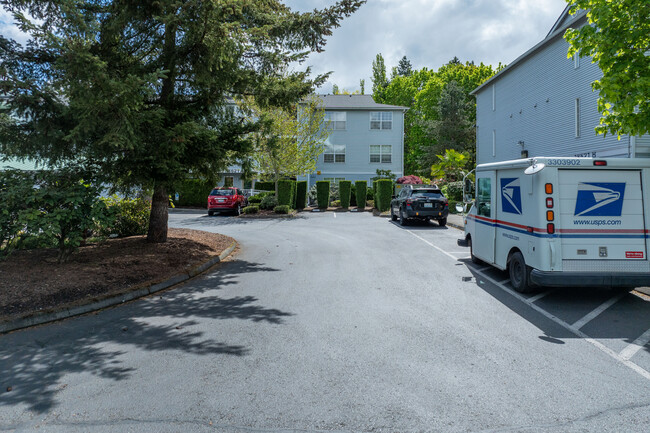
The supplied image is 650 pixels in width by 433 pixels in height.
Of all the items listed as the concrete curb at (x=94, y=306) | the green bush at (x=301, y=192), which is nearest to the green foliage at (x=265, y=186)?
the green bush at (x=301, y=192)

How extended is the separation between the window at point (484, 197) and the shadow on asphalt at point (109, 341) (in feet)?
16.4

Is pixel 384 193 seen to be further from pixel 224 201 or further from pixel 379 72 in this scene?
pixel 379 72

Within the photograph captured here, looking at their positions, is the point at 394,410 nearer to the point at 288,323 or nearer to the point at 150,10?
the point at 288,323

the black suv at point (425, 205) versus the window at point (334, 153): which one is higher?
the window at point (334, 153)

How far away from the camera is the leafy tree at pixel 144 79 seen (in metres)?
6.68

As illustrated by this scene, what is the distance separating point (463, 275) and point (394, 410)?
5.93m

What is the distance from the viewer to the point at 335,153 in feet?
123

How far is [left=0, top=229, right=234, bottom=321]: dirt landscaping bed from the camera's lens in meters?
6.25

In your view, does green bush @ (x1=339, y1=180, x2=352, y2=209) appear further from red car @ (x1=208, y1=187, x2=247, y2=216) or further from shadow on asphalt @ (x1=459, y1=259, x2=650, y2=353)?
shadow on asphalt @ (x1=459, y1=259, x2=650, y2=353)

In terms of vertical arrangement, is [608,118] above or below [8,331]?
above

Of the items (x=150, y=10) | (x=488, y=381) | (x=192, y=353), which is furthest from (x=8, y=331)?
(x=150, y=10)

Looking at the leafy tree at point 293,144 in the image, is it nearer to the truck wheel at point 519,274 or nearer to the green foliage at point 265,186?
the green foliage at point 265,186

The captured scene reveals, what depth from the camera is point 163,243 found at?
1067 centimetres

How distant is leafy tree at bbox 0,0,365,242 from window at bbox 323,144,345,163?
26.5m
